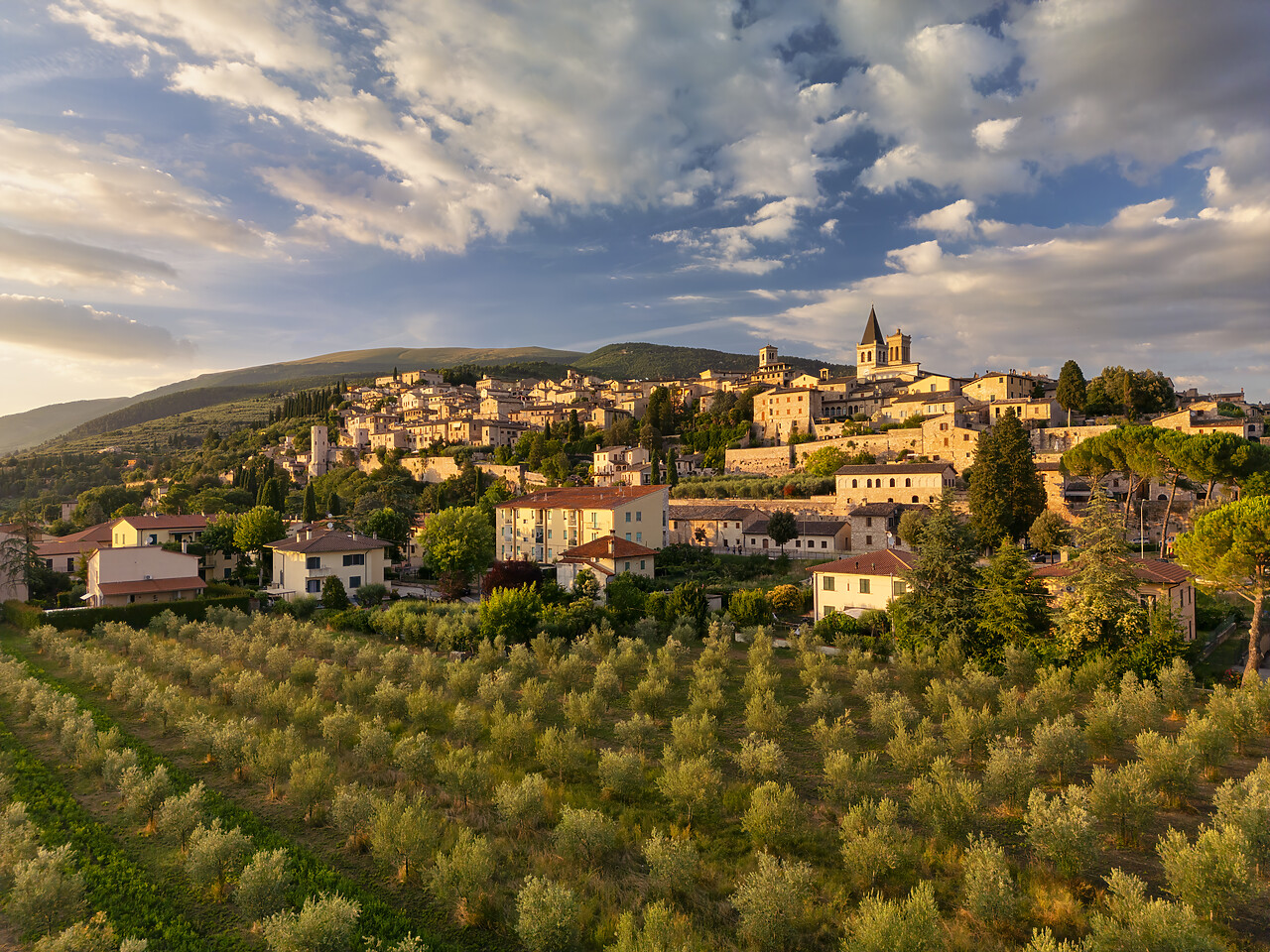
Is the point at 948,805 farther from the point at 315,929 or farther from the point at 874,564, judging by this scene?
the point at 874,564

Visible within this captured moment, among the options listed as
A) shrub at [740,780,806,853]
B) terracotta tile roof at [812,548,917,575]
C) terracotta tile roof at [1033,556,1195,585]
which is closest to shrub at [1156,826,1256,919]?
shrub at [740,780,806,853]

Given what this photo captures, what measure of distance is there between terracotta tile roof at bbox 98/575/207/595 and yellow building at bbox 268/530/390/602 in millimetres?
4624

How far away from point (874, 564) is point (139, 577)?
140 ft

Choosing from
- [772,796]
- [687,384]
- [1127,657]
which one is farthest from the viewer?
[687,384]

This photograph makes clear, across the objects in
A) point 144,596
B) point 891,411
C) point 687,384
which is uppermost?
point 687,384

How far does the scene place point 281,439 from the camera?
130 meters

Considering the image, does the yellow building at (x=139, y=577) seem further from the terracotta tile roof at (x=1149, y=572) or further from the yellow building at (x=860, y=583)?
the terracotta tile roof at (x=1149, y=572)

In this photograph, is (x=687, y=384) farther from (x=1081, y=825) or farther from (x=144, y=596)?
(x=1081, y=825)

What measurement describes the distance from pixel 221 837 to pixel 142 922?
1435mm

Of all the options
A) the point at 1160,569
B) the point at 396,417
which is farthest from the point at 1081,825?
the point at 396,417

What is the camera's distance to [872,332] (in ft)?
393

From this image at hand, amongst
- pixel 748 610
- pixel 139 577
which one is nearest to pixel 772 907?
pixel 748 610

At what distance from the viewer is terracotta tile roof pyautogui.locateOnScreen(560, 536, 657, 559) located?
131ft

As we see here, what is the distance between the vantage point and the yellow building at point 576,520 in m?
47.9
